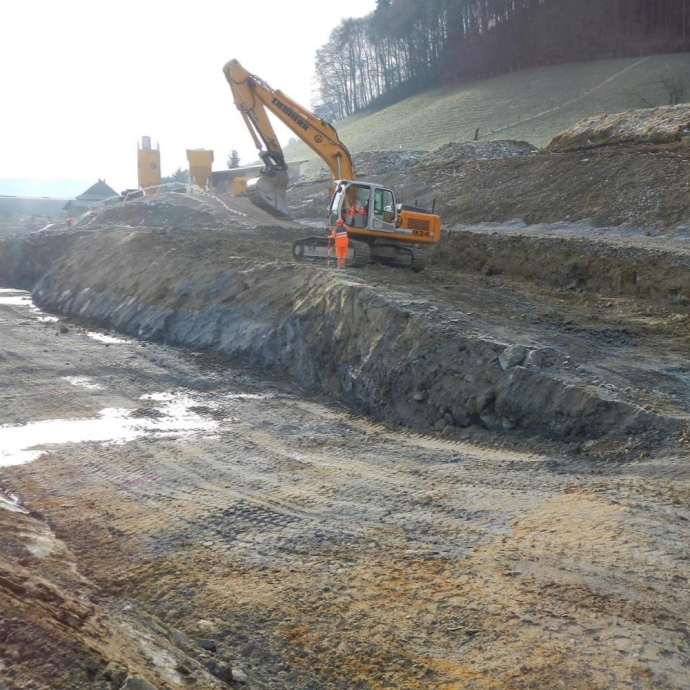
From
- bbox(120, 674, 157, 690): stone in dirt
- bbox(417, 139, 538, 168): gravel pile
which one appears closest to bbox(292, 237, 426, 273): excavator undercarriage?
bbox(120, 674, 157, 690): stone in dirt

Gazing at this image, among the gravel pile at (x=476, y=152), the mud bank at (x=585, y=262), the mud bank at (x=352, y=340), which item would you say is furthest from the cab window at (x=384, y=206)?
the gravel pile at (x=476, y=152)

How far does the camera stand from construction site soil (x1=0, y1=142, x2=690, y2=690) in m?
4.70

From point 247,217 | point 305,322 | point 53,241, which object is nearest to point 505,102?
point 247,217

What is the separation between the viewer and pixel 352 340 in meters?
11.9

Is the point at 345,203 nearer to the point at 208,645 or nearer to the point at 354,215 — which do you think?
the point at 354,215

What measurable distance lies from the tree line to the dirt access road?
50.2m

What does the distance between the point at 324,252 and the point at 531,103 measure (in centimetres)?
3840

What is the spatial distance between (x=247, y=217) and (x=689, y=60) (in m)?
33.5

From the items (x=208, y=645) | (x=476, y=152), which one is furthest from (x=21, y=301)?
(x=208, y=645)

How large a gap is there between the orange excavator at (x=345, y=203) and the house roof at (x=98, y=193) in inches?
1872

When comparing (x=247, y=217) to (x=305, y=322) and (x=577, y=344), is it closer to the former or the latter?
(x=305, y=322)

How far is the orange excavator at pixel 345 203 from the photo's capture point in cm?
1653

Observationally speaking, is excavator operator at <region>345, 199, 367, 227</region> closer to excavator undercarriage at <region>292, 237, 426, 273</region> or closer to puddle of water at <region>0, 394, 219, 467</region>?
excavator undercarriage at <region>292, 237, 426, 273</region>

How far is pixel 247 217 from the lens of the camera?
29359 mm
